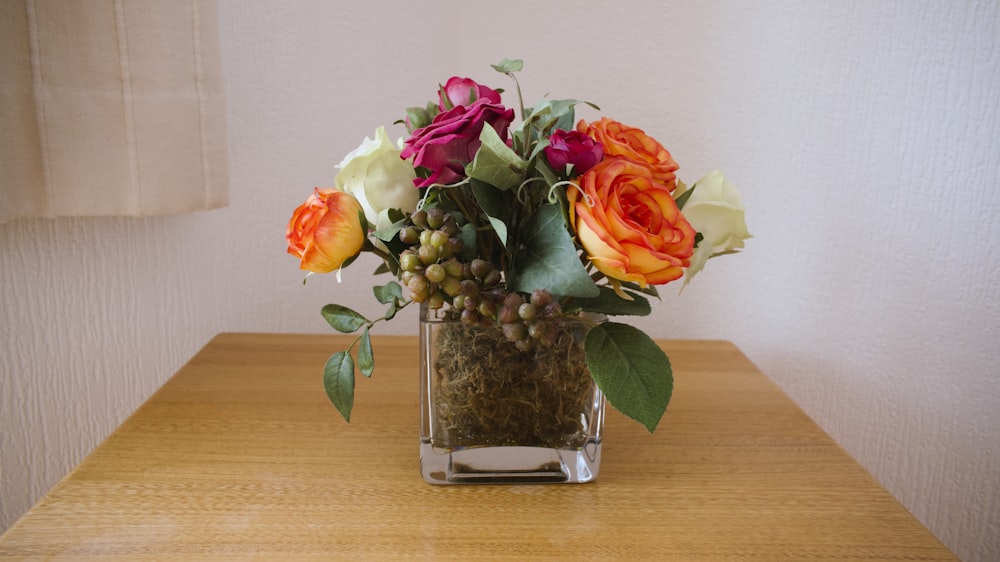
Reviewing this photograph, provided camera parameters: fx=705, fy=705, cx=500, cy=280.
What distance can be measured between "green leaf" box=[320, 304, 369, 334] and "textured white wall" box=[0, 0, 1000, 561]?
44 cm

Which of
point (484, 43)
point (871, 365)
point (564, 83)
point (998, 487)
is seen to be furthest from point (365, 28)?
point (998, 487)

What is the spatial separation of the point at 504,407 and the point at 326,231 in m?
0.20

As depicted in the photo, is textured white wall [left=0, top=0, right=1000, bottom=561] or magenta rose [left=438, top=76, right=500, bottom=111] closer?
magenta rose [left=438, top=76, right=500, bottom=111]

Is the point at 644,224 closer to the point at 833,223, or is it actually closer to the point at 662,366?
the point at 662,366

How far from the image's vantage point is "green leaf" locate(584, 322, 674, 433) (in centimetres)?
51

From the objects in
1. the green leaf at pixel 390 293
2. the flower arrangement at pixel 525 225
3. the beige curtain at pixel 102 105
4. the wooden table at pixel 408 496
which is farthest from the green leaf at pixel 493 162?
the beige curtain at pixel 102 105

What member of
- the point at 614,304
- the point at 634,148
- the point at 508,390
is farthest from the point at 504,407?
the point at 634,148

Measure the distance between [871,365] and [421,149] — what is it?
2.62 feet

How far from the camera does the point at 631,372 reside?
1.68 feet

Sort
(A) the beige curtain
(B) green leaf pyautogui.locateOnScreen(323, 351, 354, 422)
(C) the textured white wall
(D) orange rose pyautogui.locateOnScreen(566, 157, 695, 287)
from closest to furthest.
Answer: (D) orange rose pyautogui.locateOnScreen(566, 157, 695, 287) → (B) green leaf pyautogui.locateOnScreen(323, 351, 354, 422) → (A) the beige curtain → (C) the textured white wall

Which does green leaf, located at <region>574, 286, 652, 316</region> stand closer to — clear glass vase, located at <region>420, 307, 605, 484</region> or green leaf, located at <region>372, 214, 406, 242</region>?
clear glass vase, located at <region>420, 307, 605, 484</region>

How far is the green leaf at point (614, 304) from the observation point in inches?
21.0

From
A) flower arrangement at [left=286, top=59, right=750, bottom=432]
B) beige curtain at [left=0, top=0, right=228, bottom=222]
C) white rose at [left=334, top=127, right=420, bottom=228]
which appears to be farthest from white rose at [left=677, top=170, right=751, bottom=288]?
beige curtain at [left=0, top=0, right=228, bottom=222]

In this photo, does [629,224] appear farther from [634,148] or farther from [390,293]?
[390,293]
